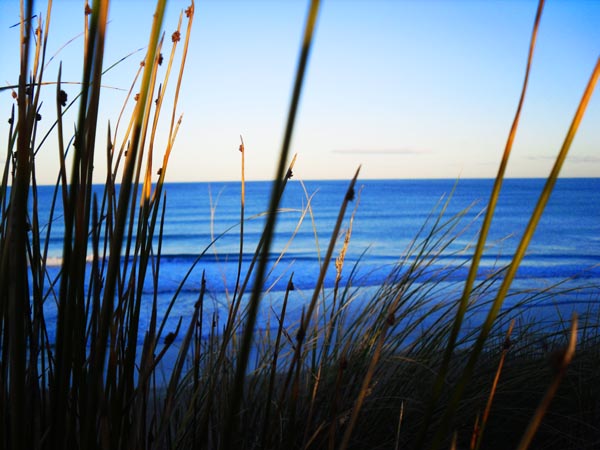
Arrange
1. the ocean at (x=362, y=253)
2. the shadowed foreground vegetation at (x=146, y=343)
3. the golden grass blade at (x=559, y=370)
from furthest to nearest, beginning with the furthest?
the ocean at (x=362, y=253), the shadowed foreground vegetation at (x=146, y=343), the golden grass blade at (x=559, y=370)

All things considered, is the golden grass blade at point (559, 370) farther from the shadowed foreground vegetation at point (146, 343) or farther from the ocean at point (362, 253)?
the ocean at point (362, 253)

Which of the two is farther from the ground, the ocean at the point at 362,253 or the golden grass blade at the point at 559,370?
the golden grass blade at the point at 559,370

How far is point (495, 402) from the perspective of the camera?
1364mm

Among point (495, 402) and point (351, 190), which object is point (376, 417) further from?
point (351, 190)

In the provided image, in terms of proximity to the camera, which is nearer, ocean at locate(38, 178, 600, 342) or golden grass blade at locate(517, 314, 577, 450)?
golden grass blade at locate(517, 314, 577, 450)

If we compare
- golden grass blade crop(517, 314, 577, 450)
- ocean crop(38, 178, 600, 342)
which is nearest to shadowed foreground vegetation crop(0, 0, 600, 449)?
golden grass blade crop(517, 314, 577, 450)

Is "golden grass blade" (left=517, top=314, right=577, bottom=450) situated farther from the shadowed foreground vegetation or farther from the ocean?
the ocean

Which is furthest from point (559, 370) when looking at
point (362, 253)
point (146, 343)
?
point (362, 253)

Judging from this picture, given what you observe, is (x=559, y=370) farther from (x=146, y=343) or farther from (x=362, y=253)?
(x=362, y=253)

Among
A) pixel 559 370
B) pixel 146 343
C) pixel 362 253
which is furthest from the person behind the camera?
pixel 362 253

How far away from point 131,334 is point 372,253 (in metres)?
10.2

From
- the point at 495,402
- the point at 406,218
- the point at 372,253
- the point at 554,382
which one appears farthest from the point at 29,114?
the point at 406,218

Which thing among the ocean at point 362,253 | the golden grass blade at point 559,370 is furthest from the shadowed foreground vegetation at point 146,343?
the ocean at point 362,253

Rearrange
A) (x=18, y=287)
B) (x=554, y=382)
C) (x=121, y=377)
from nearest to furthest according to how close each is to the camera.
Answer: (x=554, y=382) → (x=18, y=287) → (x=121, y=377)
